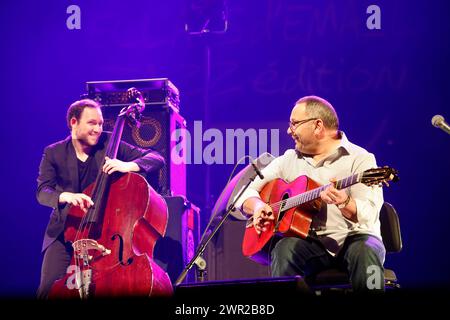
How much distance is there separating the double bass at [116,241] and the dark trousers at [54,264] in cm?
11

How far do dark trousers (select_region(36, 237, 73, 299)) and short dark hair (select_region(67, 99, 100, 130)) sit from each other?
3.24 feet

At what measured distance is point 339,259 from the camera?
4.32m

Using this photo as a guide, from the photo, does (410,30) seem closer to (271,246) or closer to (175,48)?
(175,48)

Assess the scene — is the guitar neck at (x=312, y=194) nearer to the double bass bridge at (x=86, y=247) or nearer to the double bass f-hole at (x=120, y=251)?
the double bass f-hole at (x=120, y=251)

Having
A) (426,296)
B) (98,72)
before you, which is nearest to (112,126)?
(98,72)

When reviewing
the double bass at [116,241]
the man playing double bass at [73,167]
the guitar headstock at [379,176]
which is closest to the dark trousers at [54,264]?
the man playing double bass at [73,167]

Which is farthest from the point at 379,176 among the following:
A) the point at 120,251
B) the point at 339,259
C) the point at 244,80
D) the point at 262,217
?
the point at 244,80

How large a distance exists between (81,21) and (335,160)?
265 cm

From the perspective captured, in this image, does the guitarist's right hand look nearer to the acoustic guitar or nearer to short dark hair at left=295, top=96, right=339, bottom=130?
the acoustic guitar

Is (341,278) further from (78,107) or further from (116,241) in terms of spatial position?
(78,107)

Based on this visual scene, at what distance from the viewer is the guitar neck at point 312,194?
13.8 feet

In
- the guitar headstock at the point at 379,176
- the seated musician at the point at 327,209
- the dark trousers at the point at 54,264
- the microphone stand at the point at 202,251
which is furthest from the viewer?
the dark trousers at the point at 54,264

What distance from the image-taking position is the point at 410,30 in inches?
227

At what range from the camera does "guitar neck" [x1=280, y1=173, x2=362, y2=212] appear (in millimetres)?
4199
